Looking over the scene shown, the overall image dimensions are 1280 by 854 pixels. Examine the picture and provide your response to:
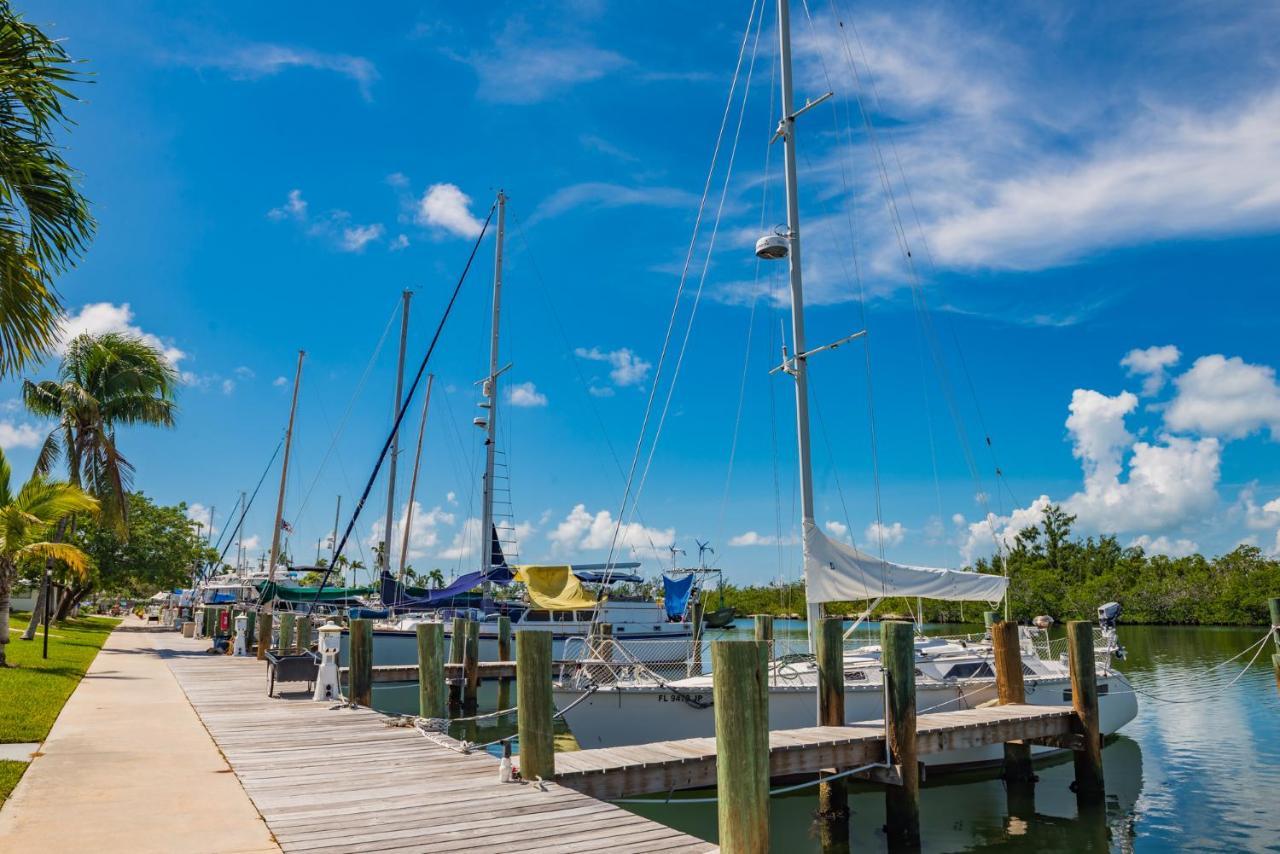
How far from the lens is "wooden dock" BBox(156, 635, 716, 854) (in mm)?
6645

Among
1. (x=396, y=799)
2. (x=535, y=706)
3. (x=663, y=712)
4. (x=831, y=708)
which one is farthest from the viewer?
(x=663, y=712)

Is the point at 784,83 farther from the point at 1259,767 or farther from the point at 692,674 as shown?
the point at 1259,767

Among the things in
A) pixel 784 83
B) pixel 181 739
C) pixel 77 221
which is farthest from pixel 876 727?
pixel 784 83

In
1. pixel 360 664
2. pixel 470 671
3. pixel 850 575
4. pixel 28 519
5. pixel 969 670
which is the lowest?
pixel 470 671

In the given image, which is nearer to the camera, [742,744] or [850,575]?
[742,744]

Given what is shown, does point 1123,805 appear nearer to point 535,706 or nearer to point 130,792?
point 535,706

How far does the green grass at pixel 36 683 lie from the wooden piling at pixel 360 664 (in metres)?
4.40

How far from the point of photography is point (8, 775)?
27.6ft

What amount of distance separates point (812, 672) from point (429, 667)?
7.16m

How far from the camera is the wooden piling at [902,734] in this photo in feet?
37.3

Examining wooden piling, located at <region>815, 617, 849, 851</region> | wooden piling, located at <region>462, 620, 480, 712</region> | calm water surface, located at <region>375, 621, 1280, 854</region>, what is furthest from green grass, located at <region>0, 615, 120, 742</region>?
wooden piling, located at <region>815, 617, 849, 851</region>

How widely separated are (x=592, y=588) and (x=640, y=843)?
25.6 m

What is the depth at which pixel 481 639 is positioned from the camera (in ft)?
97.1

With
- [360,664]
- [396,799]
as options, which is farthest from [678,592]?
[396,799]
